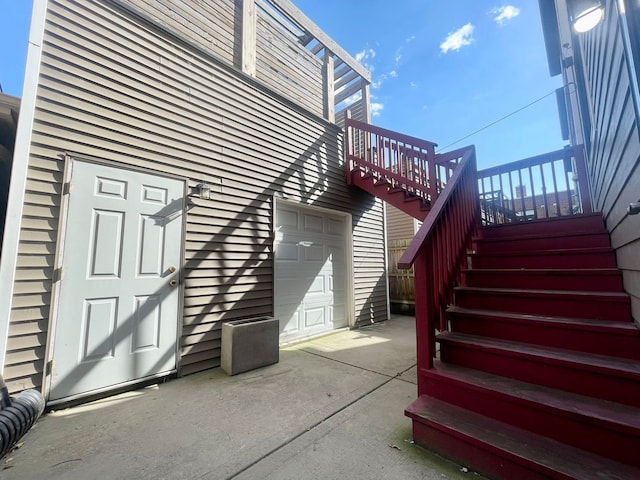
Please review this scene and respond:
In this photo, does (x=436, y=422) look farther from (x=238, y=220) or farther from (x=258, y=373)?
(x=238, y=220)

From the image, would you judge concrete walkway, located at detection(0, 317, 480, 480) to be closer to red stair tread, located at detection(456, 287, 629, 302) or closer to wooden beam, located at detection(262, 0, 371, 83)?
red stair tread, located at detection(456, 287, 629, 302)

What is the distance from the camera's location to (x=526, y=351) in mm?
1566

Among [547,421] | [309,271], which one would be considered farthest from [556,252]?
[309,271]

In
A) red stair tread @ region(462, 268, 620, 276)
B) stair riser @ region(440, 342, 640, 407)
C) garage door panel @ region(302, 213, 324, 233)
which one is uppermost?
garage door panel @ region(302, 213, 324, 233)

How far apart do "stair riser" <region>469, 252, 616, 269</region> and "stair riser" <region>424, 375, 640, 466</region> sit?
1.44 meters

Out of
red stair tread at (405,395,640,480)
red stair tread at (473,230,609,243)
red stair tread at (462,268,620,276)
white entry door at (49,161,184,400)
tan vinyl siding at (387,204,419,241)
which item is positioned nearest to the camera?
red stair tread at (405,395,640,480)

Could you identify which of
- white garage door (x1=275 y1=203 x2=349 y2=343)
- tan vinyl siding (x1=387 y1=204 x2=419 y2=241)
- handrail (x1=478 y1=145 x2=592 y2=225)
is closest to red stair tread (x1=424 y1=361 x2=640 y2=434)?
handrail (x1=478 y1=145 x2=592 y2=225)

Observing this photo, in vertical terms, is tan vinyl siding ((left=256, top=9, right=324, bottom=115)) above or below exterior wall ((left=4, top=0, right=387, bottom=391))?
above

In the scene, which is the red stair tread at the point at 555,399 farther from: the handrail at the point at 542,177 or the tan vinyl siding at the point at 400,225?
the tan vinyl siding at the point at 400,225

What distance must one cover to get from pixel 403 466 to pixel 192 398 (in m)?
1.73

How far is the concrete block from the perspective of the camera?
2.73 m

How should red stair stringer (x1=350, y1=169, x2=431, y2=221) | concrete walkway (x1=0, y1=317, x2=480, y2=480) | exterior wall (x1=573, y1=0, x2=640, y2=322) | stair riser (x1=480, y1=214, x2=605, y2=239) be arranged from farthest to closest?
red stair stringer (x1=350, y1=169, x2=431, y2=221) < stair riser (x1=480, y1=214, x2=605, y2=239) < concrete walkway (x1=0, y1=317, x2=480, y2=480) < exterior wall (x1=573, y1=0, x2=640, y2=322)

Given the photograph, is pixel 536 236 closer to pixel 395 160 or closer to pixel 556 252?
pixel 556 252

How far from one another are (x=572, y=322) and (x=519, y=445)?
85 centimetres
